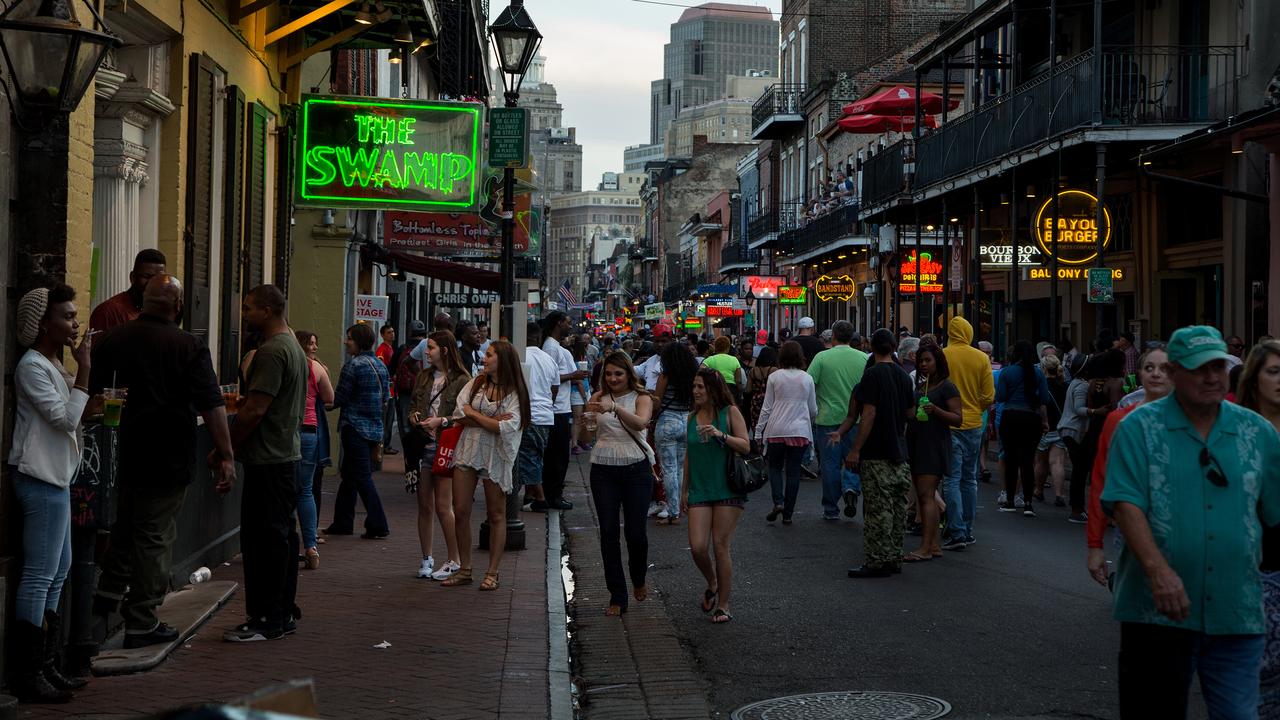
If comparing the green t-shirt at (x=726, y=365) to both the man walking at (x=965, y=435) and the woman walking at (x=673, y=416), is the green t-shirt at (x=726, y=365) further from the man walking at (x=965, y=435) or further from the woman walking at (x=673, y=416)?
the man walking at (x=965, y=435)

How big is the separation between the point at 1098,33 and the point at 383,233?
11.1 metres

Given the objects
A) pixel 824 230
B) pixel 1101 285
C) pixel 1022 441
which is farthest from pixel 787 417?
pixel 824 230

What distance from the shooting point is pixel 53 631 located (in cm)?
675

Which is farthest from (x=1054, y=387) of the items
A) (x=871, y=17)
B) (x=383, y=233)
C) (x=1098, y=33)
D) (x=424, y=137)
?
(x=871, y=17)

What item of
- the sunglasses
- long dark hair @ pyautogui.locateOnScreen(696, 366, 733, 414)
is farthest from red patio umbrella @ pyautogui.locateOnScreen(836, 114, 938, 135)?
the sunglasses

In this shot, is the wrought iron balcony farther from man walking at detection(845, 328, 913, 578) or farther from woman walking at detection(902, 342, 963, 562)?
man walking at detection(845, 328, 913, 578)

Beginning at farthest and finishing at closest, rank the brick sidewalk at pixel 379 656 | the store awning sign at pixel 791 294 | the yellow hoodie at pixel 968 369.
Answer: the store awning sign at pixel 791 294, the yellow hoodie at pixel 968 369, the brick sidewalk at pixel 379 656

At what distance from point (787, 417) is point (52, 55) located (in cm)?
905

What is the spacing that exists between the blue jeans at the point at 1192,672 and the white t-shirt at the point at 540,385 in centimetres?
947

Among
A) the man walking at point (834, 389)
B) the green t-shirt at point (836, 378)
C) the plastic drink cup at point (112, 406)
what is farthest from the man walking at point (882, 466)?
the plastic drink cup at point (112, 406)

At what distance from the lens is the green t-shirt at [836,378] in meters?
14.9

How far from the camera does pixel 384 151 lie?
513 inches

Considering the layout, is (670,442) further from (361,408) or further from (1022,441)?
(1022,441)

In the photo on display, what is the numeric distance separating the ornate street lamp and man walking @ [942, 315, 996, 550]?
7.30 meters
